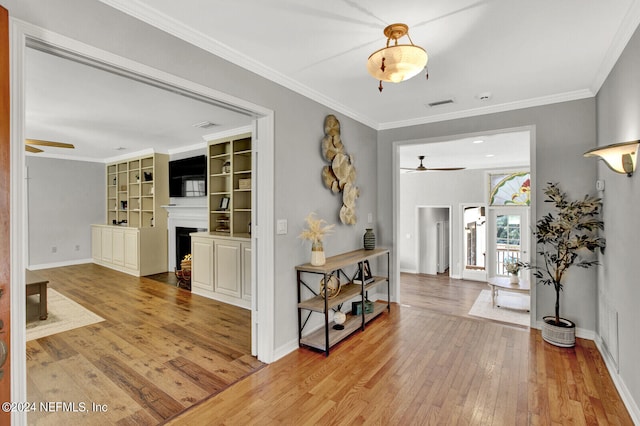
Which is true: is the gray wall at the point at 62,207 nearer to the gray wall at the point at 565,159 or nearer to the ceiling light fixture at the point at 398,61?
the ceiling light fixture at the point at 398,61

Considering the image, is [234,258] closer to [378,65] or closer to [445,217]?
[378,65]

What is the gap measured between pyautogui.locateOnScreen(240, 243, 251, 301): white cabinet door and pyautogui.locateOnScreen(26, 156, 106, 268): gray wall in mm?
5669

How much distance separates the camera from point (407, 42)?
2.31 m

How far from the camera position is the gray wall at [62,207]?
6.88 metres

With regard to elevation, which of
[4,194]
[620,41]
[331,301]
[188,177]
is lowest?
[331,301]

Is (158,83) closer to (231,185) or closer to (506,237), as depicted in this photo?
(231,185)

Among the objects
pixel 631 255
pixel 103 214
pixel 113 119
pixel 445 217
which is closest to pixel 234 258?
pixel 113 119

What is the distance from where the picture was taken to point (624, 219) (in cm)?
227

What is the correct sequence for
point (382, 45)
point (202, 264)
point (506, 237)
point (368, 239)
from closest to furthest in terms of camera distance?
point (382, 45) < point (368, 239) < point (202, 264) < point (506, 237)

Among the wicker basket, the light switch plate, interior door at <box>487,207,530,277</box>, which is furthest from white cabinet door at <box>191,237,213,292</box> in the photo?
interior door at <box>487,207,530,277</box>

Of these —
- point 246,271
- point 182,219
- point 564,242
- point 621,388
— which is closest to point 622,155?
point 564,242

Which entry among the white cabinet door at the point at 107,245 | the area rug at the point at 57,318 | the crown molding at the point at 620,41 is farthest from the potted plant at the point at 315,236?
the white cabinet door at the point at 107,245

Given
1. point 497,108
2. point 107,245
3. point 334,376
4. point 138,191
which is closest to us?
point 334,376

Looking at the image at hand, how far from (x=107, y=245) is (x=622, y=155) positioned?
840cm
